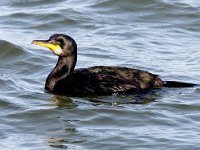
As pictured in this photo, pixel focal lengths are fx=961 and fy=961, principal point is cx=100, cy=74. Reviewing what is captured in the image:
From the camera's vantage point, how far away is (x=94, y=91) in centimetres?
1361

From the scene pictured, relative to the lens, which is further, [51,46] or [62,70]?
[62,70]

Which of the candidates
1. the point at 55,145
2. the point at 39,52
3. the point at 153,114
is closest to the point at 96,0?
the point at 39,52

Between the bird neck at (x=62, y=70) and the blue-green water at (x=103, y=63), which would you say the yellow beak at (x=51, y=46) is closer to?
the bird neck at (x=62, y=70)

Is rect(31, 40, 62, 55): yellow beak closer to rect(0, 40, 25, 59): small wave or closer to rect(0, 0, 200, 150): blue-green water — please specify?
rect(0, 0, 200, 150): blue-green water

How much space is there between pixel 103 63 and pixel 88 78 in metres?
1.93

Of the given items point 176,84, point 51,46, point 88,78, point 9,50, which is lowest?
point 176,84

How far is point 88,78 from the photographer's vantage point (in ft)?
44.8

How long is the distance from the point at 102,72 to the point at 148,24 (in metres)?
4.89

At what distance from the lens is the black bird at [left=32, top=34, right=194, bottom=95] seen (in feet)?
44.8

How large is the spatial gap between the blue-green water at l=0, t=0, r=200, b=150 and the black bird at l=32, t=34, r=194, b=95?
0.58 feet

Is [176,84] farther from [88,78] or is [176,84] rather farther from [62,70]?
[62,70]

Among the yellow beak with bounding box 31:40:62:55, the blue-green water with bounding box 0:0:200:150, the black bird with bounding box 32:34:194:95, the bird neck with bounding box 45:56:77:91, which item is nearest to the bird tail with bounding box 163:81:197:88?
the black bird with bounding box 32:34:194:95

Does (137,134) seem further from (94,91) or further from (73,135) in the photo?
(94,91)

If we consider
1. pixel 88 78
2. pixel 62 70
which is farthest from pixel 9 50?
pixel 88 78
